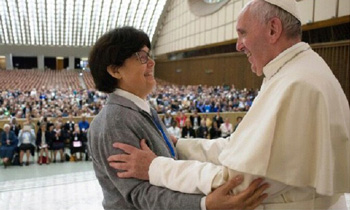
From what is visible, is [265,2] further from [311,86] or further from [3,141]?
[3,141]

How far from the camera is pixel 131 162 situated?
1.44 m

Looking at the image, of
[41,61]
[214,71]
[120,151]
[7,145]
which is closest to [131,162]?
[120,151]

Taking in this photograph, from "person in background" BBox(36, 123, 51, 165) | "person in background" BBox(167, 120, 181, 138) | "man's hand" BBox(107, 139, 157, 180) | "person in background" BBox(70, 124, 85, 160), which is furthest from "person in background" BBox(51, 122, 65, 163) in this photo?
"man's hand" BBox(107, 139, 157, 180)

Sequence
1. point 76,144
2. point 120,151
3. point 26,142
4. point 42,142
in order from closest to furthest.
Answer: point 120,151 < point 26,142 < point 42,142 < point 76,144

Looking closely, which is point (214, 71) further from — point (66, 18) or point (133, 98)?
point (133, 98)

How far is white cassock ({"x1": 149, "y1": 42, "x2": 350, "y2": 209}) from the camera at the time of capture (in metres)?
1.21

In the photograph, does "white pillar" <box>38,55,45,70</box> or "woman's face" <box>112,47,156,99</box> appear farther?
"white pillar" <box>38,55,45,70</box>

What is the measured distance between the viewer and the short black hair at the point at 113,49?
1601mm

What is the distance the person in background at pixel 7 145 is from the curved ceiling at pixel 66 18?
29.5m

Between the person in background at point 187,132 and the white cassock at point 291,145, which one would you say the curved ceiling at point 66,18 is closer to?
the person in background at point 187,132

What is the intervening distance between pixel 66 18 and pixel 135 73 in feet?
134

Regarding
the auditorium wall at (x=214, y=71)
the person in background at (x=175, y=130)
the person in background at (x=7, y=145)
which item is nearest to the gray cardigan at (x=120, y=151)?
the person in background at (x=7, y=145)

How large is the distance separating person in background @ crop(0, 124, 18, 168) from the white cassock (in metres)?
8.12

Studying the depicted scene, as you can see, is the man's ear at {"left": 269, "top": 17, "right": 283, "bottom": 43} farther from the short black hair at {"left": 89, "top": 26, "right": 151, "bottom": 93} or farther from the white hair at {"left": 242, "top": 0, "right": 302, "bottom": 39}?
the short black hair at {"left": 89, "top": 26, "right": 151, "bottom": 93}
